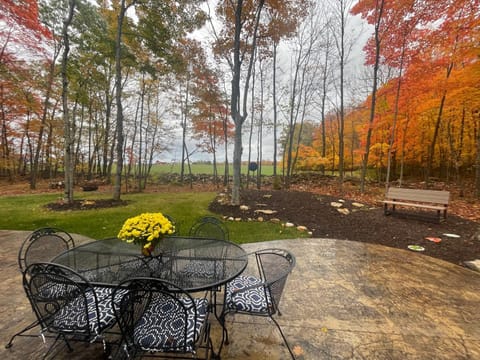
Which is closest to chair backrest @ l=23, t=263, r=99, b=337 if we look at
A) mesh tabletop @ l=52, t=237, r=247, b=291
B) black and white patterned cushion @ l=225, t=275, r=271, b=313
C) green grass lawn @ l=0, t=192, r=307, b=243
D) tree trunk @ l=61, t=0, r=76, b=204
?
mesh tabletop @ l=52, t=237, r=247, b=291

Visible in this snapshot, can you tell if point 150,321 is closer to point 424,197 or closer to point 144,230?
point 144,230

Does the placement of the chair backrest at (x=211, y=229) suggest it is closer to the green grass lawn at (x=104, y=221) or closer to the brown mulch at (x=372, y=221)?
the green grass lawn at (x=104, y=221)

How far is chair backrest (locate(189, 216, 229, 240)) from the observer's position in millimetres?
2631

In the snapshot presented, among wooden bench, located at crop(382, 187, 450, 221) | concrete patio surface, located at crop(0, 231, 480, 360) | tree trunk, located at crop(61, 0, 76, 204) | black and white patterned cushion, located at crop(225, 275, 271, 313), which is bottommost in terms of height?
concrete patio surface, located at crop(0, 231, 480, 360)

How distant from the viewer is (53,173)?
15.0 m

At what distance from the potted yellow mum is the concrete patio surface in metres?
0.82

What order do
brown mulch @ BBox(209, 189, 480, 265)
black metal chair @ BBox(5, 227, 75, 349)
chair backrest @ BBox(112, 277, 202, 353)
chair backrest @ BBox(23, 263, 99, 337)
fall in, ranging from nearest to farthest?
chair backrest @ BBox(112, 277, 202, 353)
chair backrest @ BBox(23, 263, 99, 337)
black metal chair @ BBox(5, 227, 75, 349)
brown mulch @ BBox(209, 189, 480, 265)

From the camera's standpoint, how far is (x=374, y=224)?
4.83 m

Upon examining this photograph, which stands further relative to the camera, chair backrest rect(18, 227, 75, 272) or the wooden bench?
the wooden bench

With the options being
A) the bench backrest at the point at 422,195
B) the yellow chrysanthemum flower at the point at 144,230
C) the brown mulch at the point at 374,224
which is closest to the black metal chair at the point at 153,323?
the yellow chrysanthemum flower at the point at 144,230

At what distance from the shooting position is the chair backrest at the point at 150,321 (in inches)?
46.0

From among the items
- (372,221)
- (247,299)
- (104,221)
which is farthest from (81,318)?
(372,221)

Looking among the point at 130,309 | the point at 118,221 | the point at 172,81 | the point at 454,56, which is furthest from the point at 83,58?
the point at 454,56

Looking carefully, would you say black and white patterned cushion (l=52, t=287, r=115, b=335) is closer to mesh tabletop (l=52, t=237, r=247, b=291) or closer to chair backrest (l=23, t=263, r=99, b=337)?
chair backrest (l=23, t=263, r=99, b=337)
